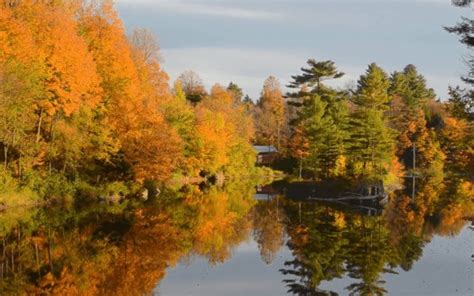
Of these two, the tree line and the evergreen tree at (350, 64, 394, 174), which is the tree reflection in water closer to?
the tree line

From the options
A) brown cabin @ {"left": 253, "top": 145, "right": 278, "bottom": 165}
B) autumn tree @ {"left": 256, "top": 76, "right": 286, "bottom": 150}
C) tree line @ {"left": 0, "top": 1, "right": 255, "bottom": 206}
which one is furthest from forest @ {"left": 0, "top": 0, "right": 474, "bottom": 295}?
autumn tree @ {"left": 256, "top": 76, "right": 286, "bottom": 150}

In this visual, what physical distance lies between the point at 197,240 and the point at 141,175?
1546 cm

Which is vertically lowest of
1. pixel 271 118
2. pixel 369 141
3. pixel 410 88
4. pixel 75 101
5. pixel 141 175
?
pixel 141 175

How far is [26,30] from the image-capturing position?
3212 centimetres

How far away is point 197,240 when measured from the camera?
2627 cm

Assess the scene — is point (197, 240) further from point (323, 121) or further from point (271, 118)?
point (271, 118)

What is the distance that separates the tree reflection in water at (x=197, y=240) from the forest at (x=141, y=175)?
101 millimetres

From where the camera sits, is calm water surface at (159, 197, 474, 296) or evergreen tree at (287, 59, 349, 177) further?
evergreen tree at (287, 59, 349, 177)

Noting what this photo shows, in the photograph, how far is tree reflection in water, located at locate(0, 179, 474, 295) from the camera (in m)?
18.7

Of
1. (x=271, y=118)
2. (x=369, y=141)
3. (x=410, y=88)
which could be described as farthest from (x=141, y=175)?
(x=410, y=88)

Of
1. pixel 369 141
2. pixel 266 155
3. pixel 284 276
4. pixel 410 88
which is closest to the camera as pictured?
pixel 284 276

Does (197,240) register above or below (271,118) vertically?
below

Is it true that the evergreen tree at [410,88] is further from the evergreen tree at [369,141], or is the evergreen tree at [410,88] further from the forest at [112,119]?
the evergreen tree at [369,141]

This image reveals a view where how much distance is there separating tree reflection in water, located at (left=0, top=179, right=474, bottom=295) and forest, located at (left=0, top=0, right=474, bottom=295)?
10 cm
